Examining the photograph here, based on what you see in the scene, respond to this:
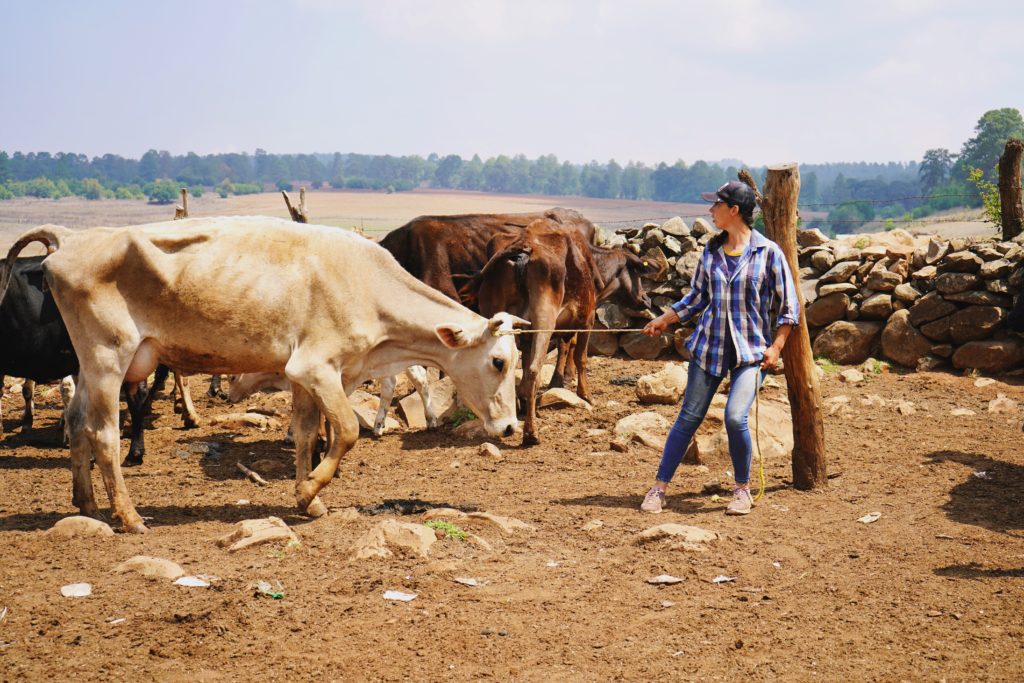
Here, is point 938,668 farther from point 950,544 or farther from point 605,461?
point 605,461

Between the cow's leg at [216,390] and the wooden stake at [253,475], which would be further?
the cow's leg at [216,390]

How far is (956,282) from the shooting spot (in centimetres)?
1284

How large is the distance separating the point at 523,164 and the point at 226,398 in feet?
496

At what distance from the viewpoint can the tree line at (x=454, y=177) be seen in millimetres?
Result: 86312

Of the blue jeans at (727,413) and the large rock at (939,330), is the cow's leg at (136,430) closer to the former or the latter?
the blue jeans at (727,413)

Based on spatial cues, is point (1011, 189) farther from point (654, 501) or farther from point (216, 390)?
point (216, 390)

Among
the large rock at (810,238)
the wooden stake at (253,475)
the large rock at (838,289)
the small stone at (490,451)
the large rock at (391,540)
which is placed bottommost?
the wooden stake at (253,475)

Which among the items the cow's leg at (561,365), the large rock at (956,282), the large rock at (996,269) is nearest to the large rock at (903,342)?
the large rock at (956,282)

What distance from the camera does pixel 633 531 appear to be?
6570 mm

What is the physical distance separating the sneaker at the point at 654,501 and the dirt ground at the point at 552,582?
4.4 inches

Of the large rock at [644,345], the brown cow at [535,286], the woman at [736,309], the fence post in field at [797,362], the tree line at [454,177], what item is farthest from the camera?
the tree line at [454,177]

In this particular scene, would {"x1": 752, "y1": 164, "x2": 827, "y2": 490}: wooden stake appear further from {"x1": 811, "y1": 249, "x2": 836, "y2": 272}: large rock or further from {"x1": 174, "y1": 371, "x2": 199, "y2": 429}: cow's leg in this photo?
{"x1": 811, "y1": 249, "x2": 836, "y2": 272}: large rock

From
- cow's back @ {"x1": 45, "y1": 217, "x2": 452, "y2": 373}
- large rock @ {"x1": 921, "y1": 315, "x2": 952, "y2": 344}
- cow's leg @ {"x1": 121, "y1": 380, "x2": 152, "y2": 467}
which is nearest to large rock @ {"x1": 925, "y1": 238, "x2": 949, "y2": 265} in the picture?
large rock @ {"x1": 921, "y1": 315, "x2": 952, "y2": 344}

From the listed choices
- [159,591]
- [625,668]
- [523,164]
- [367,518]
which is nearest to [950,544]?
[625,668]
